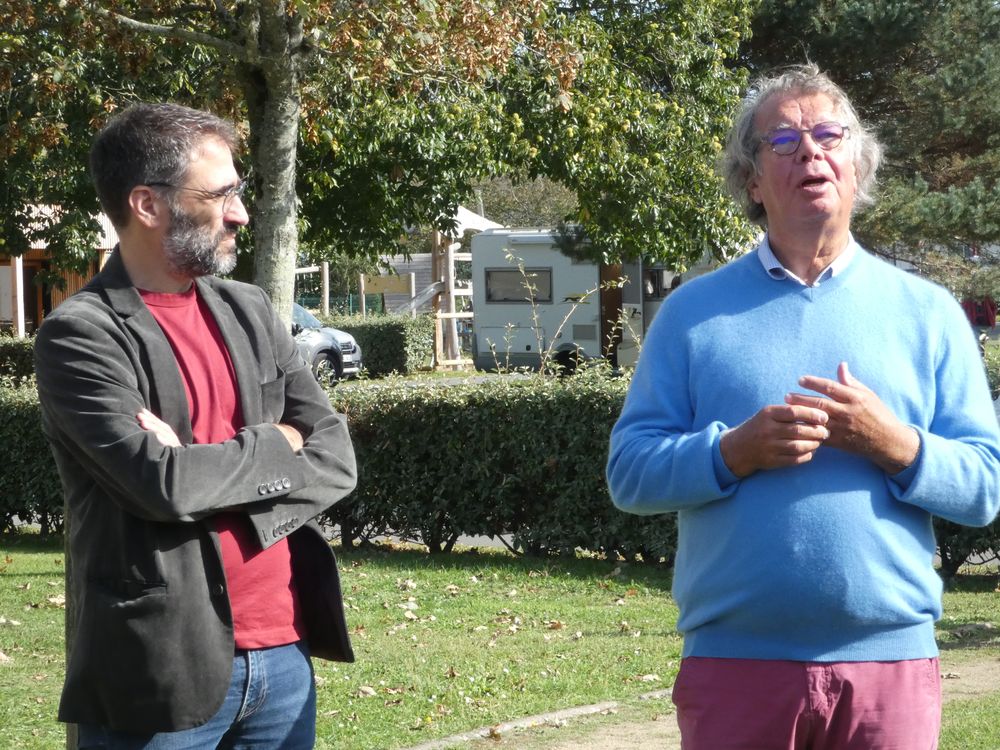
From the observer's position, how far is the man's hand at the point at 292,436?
104 inches

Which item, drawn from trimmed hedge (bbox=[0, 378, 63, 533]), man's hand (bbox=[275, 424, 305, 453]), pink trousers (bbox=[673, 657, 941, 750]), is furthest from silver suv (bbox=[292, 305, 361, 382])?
pink trousers (bbox=[673, 657, 941, 750])

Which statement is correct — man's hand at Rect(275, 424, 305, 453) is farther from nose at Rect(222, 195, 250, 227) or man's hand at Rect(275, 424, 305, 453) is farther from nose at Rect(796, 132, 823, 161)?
nose at Rect(796, 132, 823, 161)

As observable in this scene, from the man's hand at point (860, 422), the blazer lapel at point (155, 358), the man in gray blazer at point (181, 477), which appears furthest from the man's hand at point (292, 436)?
the man's hand at point (860, 422)

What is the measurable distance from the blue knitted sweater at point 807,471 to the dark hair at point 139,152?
1021mm

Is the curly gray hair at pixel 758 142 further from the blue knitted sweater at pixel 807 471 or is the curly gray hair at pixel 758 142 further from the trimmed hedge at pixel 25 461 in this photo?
the trimmed hedge at pixel 25 461

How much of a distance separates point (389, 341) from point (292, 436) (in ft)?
104

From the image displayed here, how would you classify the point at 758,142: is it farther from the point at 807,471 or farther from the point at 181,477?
the point at 181,477

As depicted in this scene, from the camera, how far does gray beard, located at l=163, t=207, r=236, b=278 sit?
8.27 feet

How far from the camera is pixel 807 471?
2404 millimetres

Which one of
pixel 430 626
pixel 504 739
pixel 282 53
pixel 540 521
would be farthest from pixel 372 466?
pixel 504 739

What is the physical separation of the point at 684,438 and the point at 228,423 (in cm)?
92

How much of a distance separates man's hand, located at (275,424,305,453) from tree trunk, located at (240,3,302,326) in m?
4.18

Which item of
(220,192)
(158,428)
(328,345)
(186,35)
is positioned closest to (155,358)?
(158,428)

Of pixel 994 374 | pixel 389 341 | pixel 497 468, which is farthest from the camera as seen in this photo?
pixel 389 341
